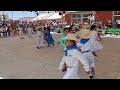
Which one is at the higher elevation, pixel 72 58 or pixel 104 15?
pixel 104 15

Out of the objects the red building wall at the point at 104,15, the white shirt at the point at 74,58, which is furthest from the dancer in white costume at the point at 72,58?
the red building wall at the point at 104,15

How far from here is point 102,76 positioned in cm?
643

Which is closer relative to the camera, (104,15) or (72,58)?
(72,58)

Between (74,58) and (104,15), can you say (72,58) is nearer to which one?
(74,58)

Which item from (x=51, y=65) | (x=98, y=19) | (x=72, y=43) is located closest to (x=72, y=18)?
(x=98, y=19)

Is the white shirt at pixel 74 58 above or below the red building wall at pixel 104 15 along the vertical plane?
below

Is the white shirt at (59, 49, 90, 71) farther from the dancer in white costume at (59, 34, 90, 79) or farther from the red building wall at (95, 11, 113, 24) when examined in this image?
the red building wall at (95, 11, 113, 24)

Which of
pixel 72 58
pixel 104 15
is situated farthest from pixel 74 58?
pixel 104 15

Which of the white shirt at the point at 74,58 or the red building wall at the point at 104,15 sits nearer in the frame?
the white shirt at the point at 74,58

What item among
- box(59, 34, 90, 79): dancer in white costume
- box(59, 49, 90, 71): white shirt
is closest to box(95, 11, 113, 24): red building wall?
box(59, 34, 90, 79): dancer in white costume

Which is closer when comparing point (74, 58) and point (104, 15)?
point (74, 58)

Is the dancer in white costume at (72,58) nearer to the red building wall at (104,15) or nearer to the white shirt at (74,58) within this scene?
the white shirt at (74,58)
